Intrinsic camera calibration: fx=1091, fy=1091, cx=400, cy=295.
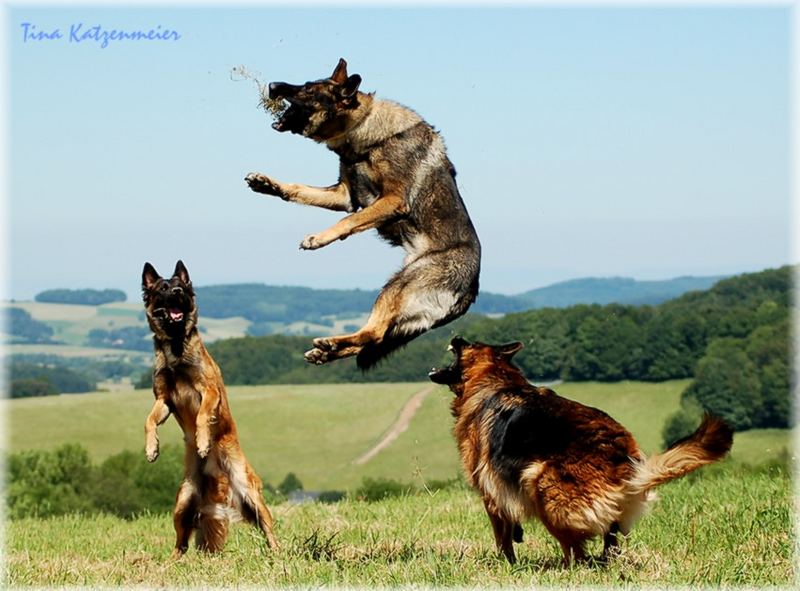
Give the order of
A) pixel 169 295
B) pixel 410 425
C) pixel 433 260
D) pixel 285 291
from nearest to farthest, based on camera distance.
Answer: pixel 433 260 → pixel 169 295 → pixel 410 425 → pixel 285 291

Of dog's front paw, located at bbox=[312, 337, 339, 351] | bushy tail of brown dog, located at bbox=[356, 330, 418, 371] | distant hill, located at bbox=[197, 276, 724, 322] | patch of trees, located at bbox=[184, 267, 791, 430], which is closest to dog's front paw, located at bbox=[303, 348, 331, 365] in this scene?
dog's front paw, located at bbox=[312, 337, 339, 351]

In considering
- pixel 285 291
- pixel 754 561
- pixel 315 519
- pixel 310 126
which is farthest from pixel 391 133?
pixel 285 291

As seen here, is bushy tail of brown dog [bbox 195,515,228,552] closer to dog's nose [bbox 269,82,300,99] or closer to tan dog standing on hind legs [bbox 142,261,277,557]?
tan dog standing on hind legs [bbox 142,261,277,557]

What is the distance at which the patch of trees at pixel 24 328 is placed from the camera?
13925 cm

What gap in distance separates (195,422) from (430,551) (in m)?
2.42

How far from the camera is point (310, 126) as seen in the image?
8188mm

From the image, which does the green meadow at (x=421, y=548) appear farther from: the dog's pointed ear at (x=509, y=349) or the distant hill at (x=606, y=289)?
the distant hill at (x=606, y=289)

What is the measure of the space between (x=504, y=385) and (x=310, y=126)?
246 centimetres

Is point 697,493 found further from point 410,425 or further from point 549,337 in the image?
point 410,425

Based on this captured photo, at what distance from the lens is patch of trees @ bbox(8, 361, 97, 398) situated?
9456 centimetres

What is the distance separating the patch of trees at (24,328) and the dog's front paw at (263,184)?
13580 centimetres

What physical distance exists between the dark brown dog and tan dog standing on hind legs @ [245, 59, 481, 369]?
876mm

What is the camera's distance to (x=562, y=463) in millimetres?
7492

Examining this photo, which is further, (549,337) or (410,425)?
(410,425)
